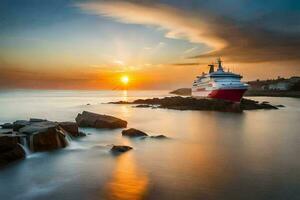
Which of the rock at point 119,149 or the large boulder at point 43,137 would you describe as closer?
the large boulder at point 43,137

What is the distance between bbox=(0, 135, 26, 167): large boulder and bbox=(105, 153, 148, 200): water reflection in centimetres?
552

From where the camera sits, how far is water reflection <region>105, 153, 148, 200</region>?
1230 cm

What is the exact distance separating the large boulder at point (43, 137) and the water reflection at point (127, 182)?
16.7 ft

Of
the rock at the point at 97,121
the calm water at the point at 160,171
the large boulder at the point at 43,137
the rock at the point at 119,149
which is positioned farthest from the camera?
the rock at the point at 97,121

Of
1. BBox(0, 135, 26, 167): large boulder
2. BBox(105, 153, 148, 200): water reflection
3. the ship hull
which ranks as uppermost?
the ship hull

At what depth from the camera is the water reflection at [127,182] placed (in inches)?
484

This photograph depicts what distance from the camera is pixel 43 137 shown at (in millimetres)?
20312

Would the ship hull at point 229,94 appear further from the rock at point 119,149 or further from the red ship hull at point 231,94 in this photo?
the rock at point 119,149

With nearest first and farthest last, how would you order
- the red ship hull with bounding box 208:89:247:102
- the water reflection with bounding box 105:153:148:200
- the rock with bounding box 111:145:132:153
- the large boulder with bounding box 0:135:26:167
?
the water reflection with bounding box 105:153:148:200
the large boulder with bounding box 0:135:26:167
the rock with bounding box 111:145:132:153
the red ship hull with bounding box 208:89:247:102

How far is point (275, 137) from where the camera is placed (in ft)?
92.2

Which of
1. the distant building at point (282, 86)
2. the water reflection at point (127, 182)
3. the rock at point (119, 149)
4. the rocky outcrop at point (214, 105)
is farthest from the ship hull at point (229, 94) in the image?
the distant building at point (282, 86)

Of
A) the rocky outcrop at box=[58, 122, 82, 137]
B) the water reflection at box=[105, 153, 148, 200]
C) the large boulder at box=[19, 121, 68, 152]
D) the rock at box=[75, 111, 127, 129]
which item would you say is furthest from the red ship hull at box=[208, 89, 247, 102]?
the water reflection at box=[105, 153, 148, 200]

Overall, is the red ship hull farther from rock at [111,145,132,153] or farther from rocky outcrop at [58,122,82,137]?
rock at [111,145,132,153]

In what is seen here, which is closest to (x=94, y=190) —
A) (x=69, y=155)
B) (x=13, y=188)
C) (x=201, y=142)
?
(x=13, y=188)
